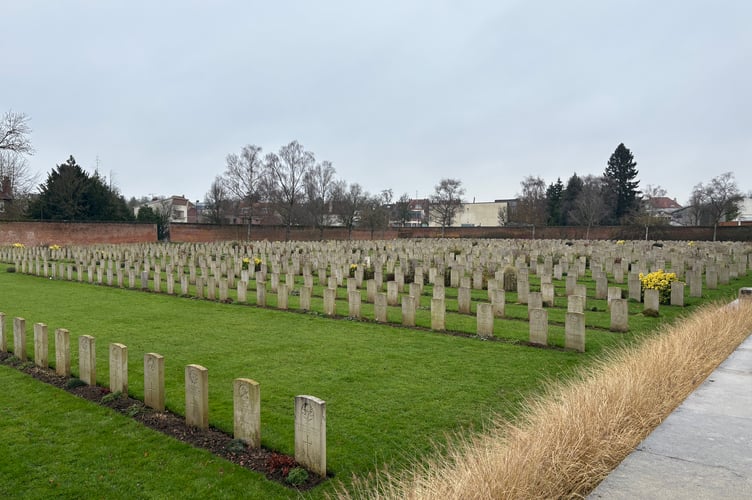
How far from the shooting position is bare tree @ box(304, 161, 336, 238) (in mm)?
57312

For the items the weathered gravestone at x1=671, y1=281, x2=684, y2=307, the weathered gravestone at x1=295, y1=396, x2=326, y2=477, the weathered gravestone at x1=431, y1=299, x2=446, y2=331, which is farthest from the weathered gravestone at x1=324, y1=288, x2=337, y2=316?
the weathered gravestone at x1=671, y1=281, x2=684, y2=307

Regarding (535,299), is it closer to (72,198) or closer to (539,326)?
(539,326)

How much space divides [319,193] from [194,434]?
56.0 metres

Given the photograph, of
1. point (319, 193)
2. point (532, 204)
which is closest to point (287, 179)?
point (319, 193)

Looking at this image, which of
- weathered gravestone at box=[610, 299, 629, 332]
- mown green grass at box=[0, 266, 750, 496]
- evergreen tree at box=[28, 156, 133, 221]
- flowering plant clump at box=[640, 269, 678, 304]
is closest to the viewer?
mown green grass at box=[0, 266, 750, 496]

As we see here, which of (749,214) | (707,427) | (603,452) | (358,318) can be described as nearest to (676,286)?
(358,318)

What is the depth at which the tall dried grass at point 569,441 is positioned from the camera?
2.98m

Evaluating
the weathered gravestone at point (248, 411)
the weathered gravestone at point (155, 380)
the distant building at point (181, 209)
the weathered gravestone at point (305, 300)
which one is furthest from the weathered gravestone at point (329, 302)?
the distant building at point (181, 209)

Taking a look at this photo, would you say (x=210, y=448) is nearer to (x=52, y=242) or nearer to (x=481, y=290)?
(x=481, y=290)

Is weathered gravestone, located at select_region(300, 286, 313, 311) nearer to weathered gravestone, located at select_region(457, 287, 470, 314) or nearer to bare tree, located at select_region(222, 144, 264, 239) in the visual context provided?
weathered gravestone, located at select_region(457, 287, 470, 314)

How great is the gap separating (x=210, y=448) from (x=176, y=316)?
755 centimetres

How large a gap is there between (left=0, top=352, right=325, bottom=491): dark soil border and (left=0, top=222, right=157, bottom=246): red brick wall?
3818cm

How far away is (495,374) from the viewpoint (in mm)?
6965

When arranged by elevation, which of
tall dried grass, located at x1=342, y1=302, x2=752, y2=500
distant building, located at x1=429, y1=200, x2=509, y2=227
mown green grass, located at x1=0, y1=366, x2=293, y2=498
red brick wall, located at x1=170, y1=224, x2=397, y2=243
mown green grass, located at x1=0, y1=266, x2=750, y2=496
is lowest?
mown green grass, located at x1=0, y1=366, x2=293, y2=498
